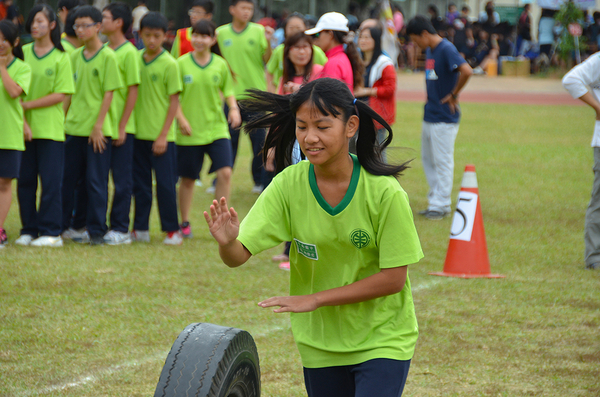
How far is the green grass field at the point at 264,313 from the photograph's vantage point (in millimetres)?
4211

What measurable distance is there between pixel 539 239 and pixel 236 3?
175 inches

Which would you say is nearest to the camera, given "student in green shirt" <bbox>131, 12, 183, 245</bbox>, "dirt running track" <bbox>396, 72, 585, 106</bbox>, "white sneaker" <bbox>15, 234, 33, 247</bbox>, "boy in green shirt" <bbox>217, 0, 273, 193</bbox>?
"white sneaker" <bbox>15, 234, 33, 247</bbox>

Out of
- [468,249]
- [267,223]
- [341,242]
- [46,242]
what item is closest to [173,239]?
[46,242]

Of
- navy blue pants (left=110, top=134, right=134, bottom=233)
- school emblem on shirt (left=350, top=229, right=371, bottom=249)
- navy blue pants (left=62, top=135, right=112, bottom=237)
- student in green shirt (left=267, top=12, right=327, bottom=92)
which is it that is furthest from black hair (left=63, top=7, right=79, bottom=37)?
school emblem on shirt (left=350, top=229, right=371, bottom=249)

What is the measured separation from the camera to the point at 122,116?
732 centimetres

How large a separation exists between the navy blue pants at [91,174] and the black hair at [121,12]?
113cm

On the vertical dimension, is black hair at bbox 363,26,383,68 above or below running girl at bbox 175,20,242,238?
above

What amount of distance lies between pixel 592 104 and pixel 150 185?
4198mm

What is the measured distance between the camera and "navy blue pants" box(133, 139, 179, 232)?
24.2 ft

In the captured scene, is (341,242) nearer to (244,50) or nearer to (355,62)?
(355,62)

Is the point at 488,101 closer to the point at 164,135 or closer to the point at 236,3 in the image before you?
the point at 236,3

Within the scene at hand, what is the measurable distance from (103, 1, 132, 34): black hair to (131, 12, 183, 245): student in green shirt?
18 centimetres

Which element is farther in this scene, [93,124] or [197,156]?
[197,156]

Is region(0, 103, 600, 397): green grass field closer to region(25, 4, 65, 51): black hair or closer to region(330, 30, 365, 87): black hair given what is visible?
region(330, 30, 365, 87): black hair
